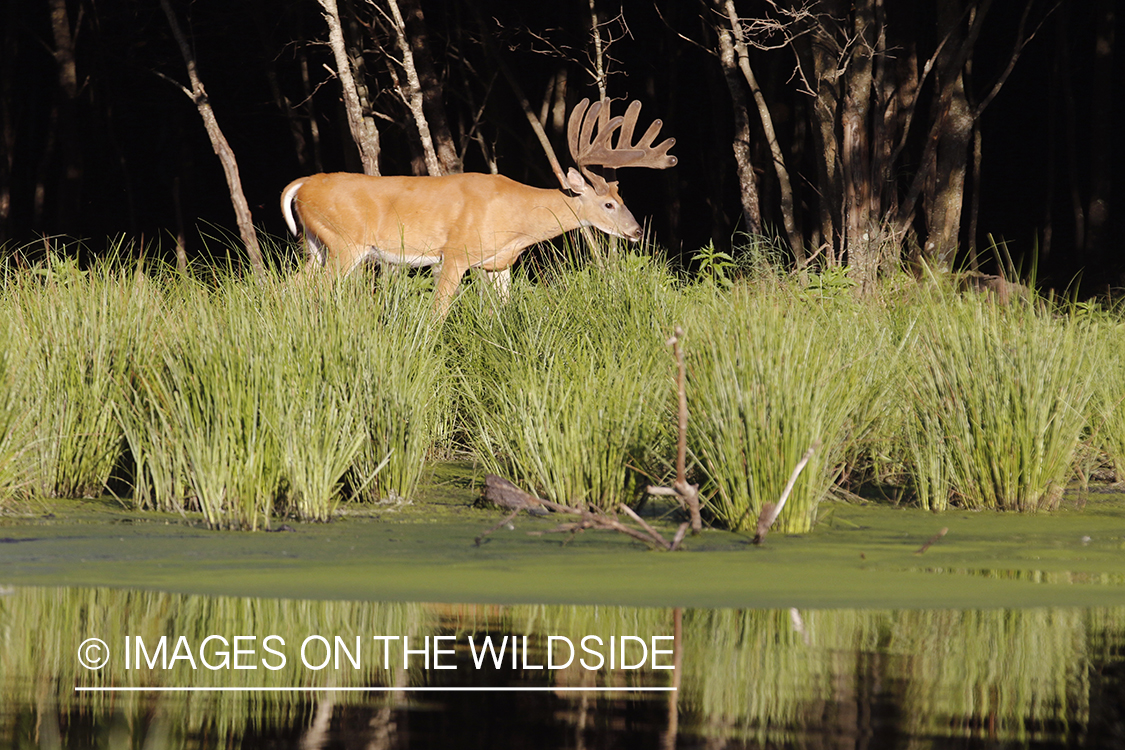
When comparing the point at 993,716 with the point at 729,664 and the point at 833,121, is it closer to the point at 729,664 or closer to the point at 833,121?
the point at 729,664

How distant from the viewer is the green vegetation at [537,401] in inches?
268

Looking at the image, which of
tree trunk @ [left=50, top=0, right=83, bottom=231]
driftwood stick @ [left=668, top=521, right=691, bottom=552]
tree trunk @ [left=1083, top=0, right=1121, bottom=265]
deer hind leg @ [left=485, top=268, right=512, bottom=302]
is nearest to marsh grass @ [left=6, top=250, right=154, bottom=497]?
deer hind leg @ [left=485, top=268, right=512, bottom=302]

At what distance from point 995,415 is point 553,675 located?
13.2 feet

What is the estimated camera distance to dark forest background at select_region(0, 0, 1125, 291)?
17969 millimetres

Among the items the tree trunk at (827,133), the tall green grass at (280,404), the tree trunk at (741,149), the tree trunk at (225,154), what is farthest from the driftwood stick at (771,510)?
the tree trunk at (225,154)

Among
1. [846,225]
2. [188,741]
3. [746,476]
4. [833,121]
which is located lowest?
[188,741]

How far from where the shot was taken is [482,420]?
835 centimetres

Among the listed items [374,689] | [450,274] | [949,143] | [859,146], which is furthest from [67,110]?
[374,689]

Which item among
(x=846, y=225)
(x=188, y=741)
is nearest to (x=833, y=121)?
(x=846, y=225)

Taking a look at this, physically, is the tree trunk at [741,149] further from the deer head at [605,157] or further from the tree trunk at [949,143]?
the tree trunk at [949,143]

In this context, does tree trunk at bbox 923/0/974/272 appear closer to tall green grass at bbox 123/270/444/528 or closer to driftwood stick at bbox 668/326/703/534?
tall green grass at bbox 123/270/444/528

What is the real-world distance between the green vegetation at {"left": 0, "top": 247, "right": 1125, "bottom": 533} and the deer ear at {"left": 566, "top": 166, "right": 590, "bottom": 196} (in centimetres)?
390

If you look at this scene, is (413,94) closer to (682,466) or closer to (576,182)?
(576,182)

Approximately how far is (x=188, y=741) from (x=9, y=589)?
2.10m
